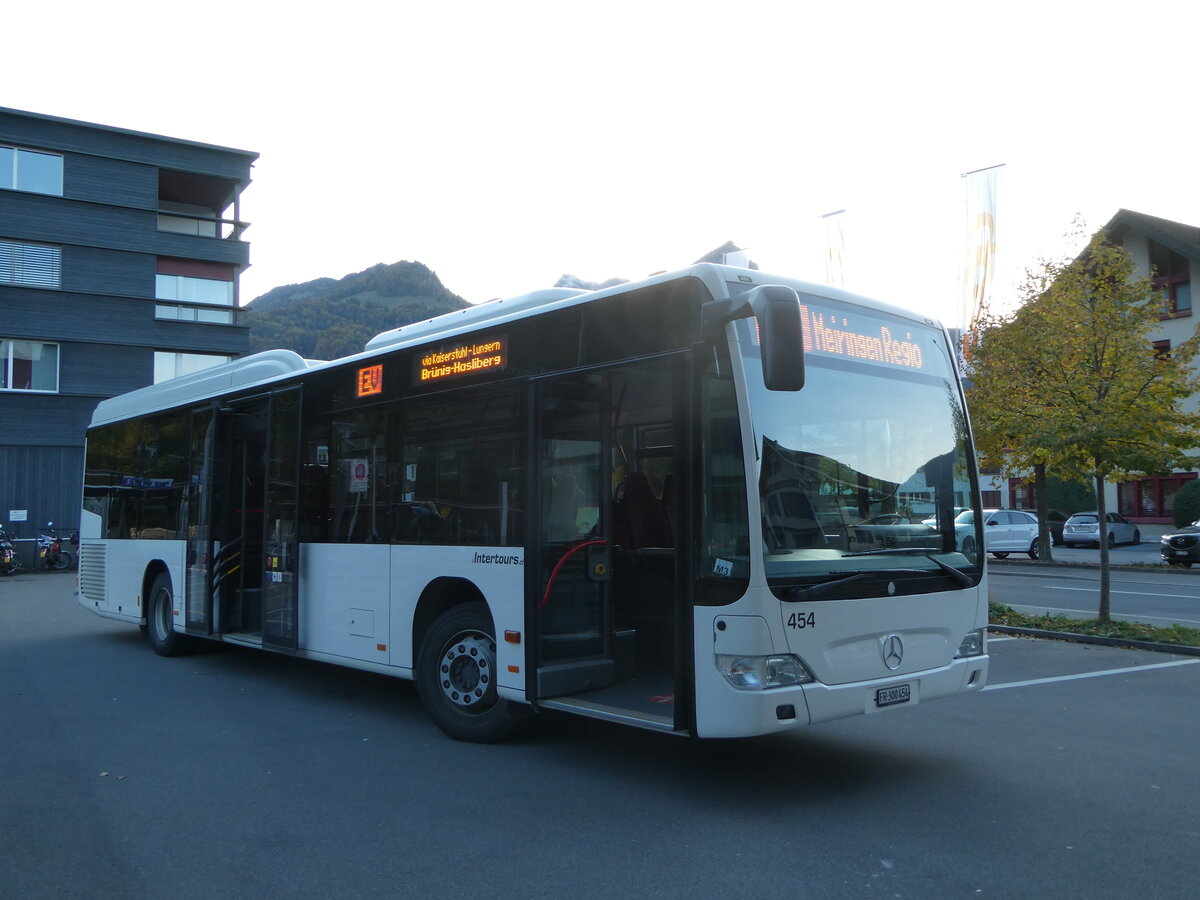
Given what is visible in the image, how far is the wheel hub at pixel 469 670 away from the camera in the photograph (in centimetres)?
716

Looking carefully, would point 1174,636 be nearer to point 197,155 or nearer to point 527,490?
point 527,490

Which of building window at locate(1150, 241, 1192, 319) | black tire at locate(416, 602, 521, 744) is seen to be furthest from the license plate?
building window at locate(1150, 241, 1192, 319)

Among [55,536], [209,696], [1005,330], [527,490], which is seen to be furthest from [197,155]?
[527,490]

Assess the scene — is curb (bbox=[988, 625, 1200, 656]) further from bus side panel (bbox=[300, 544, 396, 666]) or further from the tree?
bus side panel (bbox=[300, 544, 396, 666])

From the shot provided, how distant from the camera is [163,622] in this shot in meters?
12.0

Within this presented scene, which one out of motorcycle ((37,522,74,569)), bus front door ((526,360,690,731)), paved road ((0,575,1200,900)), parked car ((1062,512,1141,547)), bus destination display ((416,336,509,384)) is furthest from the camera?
parked car ((1062,512,1141,547))

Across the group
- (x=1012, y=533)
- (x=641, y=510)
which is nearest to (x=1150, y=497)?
(x=1012, y=533)

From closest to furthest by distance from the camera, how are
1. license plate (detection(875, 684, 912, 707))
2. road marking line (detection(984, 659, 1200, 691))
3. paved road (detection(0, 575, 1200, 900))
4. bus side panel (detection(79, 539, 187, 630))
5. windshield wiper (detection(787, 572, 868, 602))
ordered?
paved road (detection(0, 575, 1200, 900)), windshield wiper (detection(787, 572, 868, 602)), license plate (detection(875, 684, 912, 707)), road marking line (detection(984, 659, 1200, 691)), bus side panel (detection(79, 539, 187, 630))

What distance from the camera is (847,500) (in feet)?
19.3

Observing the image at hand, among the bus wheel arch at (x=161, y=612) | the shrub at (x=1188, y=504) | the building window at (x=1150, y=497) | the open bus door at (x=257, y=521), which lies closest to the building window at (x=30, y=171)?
the bus wheel arch at (x=161, y=612)

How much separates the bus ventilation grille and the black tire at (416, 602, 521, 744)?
Answer: 792 centimetres

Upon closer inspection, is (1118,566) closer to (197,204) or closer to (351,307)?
(197,204)

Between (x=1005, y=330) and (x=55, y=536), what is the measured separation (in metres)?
26.9

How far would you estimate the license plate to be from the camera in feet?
19.2
